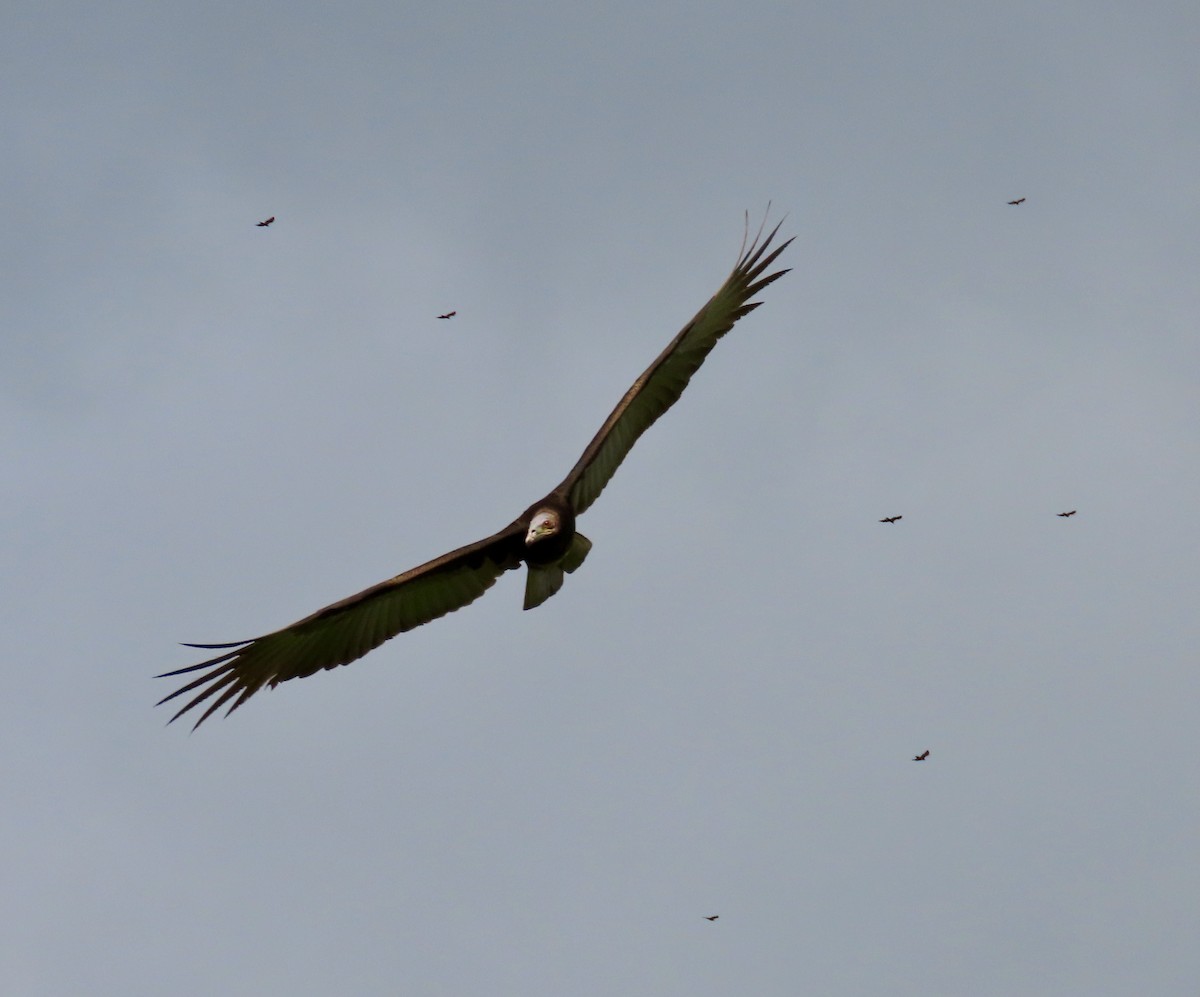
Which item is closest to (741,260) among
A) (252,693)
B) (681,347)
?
(681,347)

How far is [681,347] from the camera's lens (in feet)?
111

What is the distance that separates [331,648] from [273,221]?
7999 mm

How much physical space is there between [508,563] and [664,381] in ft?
12.4

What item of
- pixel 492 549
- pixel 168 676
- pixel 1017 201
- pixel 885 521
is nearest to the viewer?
pixel 168 676

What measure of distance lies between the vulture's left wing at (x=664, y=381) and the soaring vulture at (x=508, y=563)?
0.05 ft

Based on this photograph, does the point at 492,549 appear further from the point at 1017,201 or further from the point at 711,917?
the point at 1017,201

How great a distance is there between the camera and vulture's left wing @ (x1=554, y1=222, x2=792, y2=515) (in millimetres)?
32906

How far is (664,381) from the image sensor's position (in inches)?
1329

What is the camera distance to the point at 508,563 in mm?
33438

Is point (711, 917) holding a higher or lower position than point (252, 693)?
lower

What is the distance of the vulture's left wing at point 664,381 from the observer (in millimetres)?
32906

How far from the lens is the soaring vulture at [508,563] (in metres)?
32.2

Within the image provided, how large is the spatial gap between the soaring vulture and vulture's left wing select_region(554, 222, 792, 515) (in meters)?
0.02

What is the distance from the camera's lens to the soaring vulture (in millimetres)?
32219
